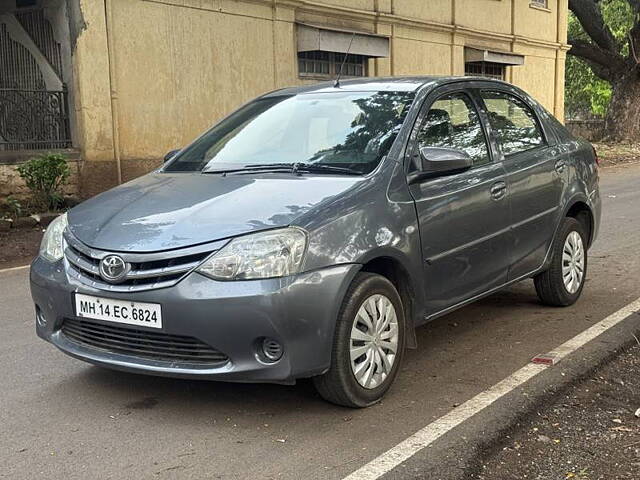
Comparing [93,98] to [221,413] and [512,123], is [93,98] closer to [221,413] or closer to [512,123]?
[512,123]

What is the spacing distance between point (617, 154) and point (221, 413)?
22.7m

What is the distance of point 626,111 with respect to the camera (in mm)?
27141

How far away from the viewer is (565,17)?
85.0 ft

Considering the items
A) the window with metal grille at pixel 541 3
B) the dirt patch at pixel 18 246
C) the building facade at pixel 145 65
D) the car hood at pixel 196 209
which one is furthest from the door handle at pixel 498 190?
the window with metal grille at pixel 541 3

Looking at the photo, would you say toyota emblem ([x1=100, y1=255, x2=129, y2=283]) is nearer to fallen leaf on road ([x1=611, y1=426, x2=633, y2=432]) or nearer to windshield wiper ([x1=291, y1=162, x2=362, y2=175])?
windshield wiper ([x1=291, y1=162, x2=362, y2=175])

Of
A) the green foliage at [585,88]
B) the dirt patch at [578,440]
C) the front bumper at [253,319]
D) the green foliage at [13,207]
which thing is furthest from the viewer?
the green foliage at [585,88]

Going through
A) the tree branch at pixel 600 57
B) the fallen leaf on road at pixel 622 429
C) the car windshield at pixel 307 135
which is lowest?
the fallen leaf on road at pixel 622 429

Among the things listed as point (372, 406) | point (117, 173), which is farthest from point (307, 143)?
point (117, 173)

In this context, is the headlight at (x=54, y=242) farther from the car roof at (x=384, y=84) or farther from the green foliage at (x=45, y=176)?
the green foliage at (x=45, y=176)

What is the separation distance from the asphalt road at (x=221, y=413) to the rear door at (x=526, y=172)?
1.97ft

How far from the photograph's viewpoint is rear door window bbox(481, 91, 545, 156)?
17.3 feet

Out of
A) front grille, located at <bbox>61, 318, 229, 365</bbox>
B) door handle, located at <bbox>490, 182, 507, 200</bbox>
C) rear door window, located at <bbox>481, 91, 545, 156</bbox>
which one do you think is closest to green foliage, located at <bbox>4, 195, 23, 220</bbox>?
front grille, located at <bbox>61, 318, 229, 365</bbox>

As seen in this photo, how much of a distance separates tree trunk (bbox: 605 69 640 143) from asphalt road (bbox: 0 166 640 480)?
23.6 m

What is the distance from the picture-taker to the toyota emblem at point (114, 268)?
362 centimetres
